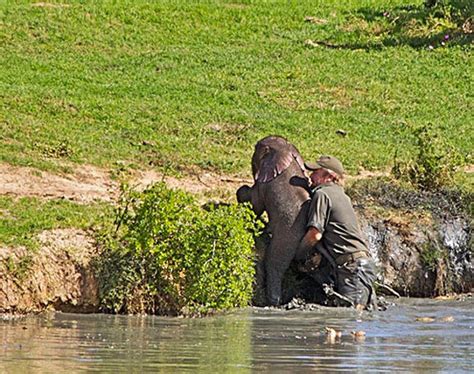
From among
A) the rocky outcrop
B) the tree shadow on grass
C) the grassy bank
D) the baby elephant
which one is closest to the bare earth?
the baby elephant

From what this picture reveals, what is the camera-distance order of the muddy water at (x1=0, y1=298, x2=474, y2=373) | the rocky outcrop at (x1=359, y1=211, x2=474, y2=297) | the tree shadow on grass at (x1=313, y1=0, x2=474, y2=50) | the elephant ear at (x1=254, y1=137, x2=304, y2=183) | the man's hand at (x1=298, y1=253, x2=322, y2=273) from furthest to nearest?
the tree shadow on grass at (x1=313, y1=0, x2=474, y2=50), the rocky outcrop at (x1=359, y1=211, x2=474, y2=297), the elephant ear at (x1=254, y1=137, x2=304, y2=183), the man's hand at (x1=298, y1=253, x2=322, y2=273), the muddy water at (x1=0, y1=298, x2=474, y2=373)

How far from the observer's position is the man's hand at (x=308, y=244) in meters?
12.5

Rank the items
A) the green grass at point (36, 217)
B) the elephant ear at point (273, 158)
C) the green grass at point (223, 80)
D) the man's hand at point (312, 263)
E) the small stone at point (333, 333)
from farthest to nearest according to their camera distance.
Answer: the green grass at point (223, 80)
the elephant ear at point (273, 158)
the man's hand at point (312, 263)
the green grass at point (36, 217)
the small stone at point (333, 333)

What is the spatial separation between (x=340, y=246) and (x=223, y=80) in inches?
323

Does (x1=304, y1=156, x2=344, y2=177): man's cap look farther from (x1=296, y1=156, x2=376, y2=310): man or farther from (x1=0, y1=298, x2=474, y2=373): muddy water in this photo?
(x1=0, y1=298, x2=474, y2=373): muddy water

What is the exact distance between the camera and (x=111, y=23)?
23797mm

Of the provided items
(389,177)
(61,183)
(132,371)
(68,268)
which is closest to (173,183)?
(61,183)

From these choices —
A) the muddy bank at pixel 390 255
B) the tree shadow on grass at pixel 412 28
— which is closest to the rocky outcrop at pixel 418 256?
the muddy bank at pixel 390 255

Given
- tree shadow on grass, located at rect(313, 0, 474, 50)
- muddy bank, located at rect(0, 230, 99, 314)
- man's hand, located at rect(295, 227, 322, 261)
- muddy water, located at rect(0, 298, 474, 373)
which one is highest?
tree shadow on grass, located at rect(313, 0, 474, 50)

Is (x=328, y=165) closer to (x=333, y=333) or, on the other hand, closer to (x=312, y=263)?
(x=312, y=263)

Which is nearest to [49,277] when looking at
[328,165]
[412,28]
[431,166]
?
[328,165]

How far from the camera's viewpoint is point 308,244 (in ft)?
41.1

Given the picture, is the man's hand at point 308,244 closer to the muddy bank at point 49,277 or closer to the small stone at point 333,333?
the small stone at point 333,333

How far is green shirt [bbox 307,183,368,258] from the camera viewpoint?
40.9 ft
